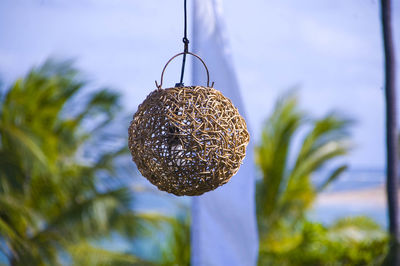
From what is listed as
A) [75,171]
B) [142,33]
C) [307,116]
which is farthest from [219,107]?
[142,33]

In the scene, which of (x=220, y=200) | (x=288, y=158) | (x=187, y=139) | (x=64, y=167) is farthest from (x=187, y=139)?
(x=288, y=158)

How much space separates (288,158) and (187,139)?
3036 mm

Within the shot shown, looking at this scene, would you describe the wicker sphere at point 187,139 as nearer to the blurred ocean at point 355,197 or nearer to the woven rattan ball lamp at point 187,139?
the woven rattan ball lamp at point 187,139

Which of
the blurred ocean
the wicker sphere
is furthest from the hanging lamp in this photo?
the blurred ocean

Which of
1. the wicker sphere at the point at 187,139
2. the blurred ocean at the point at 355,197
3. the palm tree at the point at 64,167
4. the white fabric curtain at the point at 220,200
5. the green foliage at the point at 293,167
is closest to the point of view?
the wicker sphere at the point at 187,139

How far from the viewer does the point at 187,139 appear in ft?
4.46

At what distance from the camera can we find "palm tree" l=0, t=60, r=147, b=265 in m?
3.37

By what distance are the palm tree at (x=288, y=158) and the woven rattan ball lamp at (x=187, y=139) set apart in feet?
9.31

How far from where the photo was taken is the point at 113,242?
12.2 feet

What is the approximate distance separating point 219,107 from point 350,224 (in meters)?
3.21

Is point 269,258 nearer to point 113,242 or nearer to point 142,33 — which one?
point 113,242

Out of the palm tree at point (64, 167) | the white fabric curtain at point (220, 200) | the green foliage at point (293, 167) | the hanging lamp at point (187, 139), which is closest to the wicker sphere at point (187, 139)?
the hanging lamp at point (187, 139)

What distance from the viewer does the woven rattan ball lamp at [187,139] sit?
1.37 meters

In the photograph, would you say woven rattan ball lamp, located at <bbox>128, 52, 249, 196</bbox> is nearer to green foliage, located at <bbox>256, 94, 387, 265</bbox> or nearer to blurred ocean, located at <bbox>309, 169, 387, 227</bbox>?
green foliage, located at <bbox>256, 94, 387, 265</bbox>
